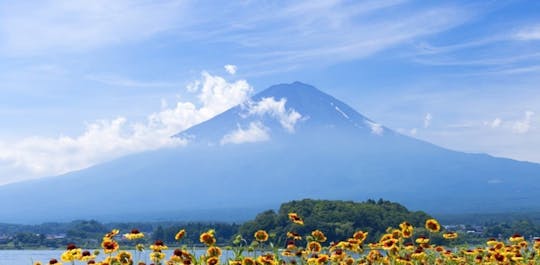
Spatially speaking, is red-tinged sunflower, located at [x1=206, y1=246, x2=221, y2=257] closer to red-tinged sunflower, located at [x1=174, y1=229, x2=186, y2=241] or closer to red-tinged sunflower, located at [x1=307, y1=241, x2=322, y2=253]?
red-tinged sunflower, located at [x1=174, y1=229, x2=186, y2=241]

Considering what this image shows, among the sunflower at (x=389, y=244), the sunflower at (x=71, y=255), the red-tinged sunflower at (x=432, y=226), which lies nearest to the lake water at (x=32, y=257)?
the sunflower at (x=71, y=255)

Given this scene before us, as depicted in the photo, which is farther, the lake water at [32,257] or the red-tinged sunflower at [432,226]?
the red-tinged sunflower at [432,226]

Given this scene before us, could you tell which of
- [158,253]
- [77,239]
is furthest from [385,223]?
[158,253]

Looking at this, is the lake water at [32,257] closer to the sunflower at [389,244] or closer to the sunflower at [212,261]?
the sunflower at [212,261]

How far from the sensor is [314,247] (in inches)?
332

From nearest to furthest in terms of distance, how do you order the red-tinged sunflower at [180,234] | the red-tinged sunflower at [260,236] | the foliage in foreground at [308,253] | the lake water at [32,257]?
the foliage in foreground at [308,253] → the red-tinged sunflower at [180,234] → the red-tinged sunflower at [260,236] → the lake water at [32,257]

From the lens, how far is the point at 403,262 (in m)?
7.81

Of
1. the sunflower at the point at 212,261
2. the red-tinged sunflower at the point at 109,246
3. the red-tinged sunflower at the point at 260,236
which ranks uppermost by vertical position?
the red-tinged sunflower at the point at 260,236

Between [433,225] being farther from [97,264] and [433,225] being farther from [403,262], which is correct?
[97,264]

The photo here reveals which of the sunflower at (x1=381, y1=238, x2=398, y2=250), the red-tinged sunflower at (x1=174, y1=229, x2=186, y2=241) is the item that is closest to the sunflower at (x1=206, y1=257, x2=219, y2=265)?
the red-tinged sunflower at (x1=174, y1=229, x2=186, y2=241)

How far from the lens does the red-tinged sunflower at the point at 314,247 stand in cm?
838

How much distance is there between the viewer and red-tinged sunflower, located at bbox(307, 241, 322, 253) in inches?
330

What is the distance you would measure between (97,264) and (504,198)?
197881 millimetres

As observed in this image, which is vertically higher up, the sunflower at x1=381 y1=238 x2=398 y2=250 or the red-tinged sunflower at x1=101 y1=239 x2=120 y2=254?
the red-tinged sunflower at x1=101 y1=239 x2=120 y2=254
